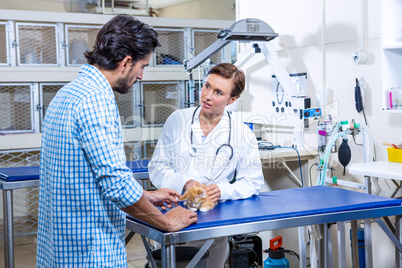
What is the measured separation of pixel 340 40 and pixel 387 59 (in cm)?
50

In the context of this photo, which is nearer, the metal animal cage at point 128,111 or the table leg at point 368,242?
the table leg at point 368,242

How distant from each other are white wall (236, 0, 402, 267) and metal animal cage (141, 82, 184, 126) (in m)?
1.46

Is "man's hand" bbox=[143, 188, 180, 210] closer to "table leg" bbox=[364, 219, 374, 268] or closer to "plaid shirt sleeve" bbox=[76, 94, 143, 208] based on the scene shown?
"plaid shirt sleeve" bbox=[76, 94, 143, 208]

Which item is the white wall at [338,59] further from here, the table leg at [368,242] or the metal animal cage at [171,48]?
the metal animal cage at [171,48]

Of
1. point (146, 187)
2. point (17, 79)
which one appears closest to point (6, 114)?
point (17, 79)

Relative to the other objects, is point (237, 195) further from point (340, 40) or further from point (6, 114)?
point (6, 114)

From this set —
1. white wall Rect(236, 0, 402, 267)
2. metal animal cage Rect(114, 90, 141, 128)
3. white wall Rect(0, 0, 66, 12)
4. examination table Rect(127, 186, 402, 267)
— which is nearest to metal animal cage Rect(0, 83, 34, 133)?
metal animal cage Rect(114, 90, 141, 128)

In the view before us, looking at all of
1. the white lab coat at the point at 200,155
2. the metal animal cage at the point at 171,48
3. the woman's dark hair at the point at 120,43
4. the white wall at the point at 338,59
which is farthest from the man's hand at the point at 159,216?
the metal animal cage at the point at 171,48

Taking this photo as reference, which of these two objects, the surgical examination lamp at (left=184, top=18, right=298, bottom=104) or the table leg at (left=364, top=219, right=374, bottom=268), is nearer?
the table leg at (left=364, top=219, right=374, bottom=268)

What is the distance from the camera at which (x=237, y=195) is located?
7.20ft

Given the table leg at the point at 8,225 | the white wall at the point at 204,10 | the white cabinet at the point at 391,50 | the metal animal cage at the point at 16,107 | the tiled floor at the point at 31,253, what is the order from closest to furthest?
the white cabinet at the point at 391,50, the table leg at the point at 8,225, the tiled floor at the point at 31,253, the metal animal cage at the point at 16,107, the white wall at the point at 204,10

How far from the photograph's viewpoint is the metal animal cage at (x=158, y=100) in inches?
207

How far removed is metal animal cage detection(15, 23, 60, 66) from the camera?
Answer: 15.4ft

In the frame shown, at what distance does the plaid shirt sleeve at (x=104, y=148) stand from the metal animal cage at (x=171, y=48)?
154 inches
